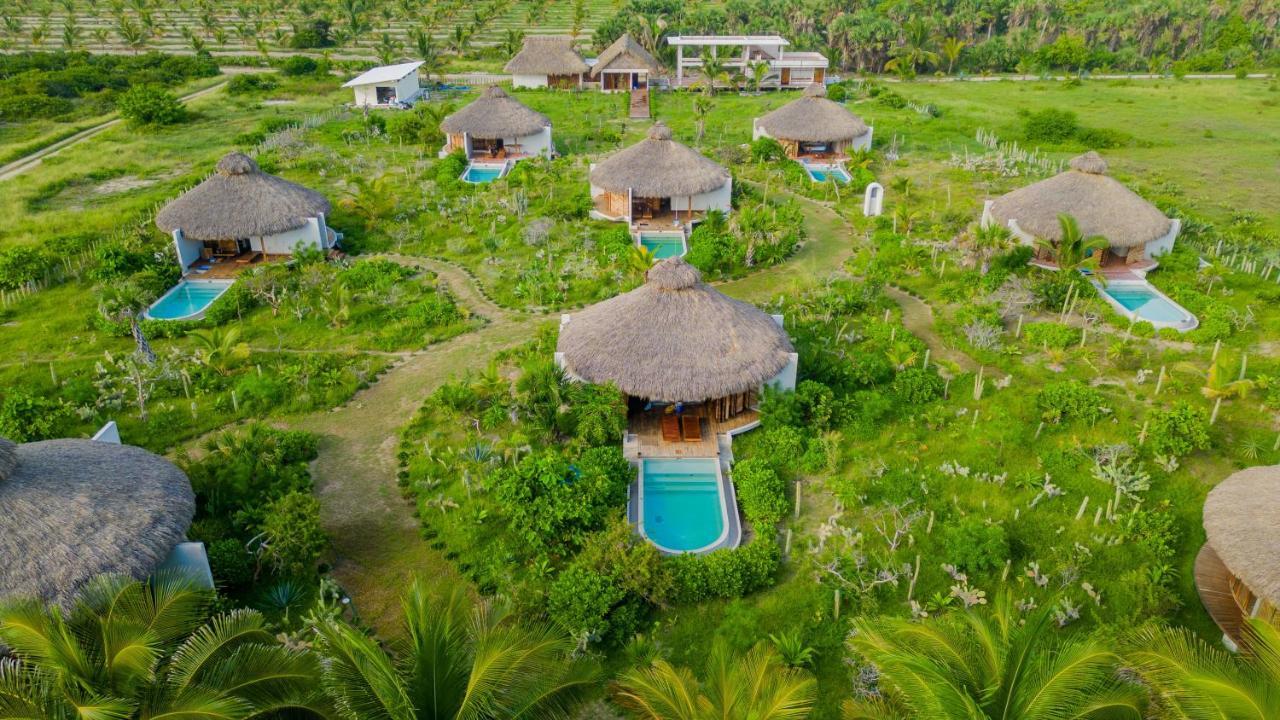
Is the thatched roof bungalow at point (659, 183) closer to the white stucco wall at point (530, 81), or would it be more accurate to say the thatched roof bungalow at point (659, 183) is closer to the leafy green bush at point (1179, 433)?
the leafy green bush at point (1179, 433)

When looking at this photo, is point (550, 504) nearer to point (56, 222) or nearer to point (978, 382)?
point (978, 382)

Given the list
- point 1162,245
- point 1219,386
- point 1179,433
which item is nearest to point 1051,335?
point 1219,386

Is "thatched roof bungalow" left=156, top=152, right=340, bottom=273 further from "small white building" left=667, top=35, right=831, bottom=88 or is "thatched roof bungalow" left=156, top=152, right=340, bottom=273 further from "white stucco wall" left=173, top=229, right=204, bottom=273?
"small white building" left=667, top=35, right=831, bottom=88

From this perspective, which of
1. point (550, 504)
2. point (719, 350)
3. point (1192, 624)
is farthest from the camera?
point (719, 350)

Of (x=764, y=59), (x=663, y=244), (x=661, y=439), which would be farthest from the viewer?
(x=764, y=59)

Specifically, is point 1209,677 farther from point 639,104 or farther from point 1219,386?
point 639,104

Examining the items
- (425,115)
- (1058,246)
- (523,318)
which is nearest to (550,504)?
(523,318)
